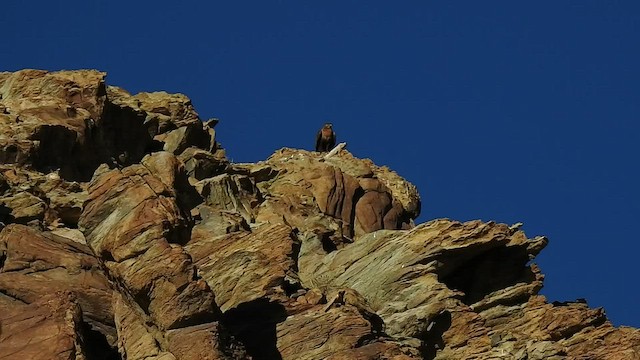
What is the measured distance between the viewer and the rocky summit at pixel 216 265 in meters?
33.8

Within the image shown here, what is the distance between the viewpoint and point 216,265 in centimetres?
3984

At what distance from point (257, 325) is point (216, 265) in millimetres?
3582

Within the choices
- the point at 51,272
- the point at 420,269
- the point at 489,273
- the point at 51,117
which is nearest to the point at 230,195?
the point at 51,117

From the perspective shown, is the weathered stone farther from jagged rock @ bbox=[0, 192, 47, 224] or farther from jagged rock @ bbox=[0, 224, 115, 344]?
jagged rock @ bbox=[0, 224, 115, 344]

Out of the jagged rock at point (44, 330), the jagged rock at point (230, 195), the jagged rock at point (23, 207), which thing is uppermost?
the jagged rock at point (230, 195)

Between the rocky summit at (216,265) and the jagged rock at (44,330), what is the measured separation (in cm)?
4

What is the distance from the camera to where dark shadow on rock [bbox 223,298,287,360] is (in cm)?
3578

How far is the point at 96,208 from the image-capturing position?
40250mm

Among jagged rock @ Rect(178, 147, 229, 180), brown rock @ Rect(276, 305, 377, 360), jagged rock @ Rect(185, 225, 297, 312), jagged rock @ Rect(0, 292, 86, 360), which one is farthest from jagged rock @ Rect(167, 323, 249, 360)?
jagged rock @ Rect(178, 147, 229, 180)

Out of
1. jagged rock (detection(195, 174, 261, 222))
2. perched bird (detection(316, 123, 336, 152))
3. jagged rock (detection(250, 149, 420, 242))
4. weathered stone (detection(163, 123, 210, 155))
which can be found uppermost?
perched bird (detection(316, 123, 336, 152))

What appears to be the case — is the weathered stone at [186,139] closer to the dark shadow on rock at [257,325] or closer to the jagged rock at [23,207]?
the jagged rock at [23,207]

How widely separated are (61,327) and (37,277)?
16.1 feet

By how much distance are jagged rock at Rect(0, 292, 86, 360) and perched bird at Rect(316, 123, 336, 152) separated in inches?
1403

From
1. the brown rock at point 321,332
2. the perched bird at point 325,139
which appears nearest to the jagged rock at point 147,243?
the brown rock at point 321,332
